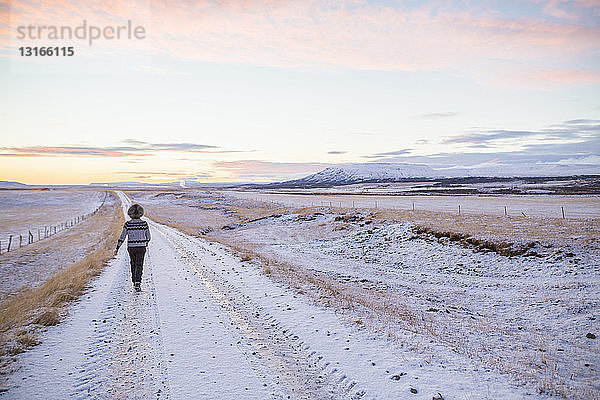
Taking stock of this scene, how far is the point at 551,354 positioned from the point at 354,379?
498cm

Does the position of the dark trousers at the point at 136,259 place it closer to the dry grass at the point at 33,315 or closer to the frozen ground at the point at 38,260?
the dry grass at the point at 33,315

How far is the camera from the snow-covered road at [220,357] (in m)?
5.47

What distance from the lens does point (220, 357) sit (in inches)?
258

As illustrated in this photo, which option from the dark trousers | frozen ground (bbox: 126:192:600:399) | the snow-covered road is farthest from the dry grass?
frozen ground (bbox: 126:192:600:399)

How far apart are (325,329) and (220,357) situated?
249 cm

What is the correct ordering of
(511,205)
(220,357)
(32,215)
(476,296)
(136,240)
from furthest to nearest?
→ (32,215) → (511,205) → (476,296) → (136,240) → (220,357)

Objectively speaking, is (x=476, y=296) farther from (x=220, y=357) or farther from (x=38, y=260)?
(x=38, y=260)

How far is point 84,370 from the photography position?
237 inches

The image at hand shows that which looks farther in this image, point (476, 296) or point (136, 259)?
point (476, 296)

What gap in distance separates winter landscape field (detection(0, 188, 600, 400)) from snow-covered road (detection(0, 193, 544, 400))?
32 millimetres

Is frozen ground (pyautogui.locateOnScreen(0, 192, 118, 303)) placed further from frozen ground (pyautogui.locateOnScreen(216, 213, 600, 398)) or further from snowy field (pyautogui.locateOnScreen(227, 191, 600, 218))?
snowy field (pyautogui.locateOnScreen(227, 191, 600, 218))

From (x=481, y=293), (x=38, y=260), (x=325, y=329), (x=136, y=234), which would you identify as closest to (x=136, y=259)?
(x=136, y=234)

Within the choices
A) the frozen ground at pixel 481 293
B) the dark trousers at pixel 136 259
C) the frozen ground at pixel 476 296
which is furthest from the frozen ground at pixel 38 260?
the frozen ground at pixel 481 293

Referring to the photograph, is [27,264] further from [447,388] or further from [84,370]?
[447,388]
